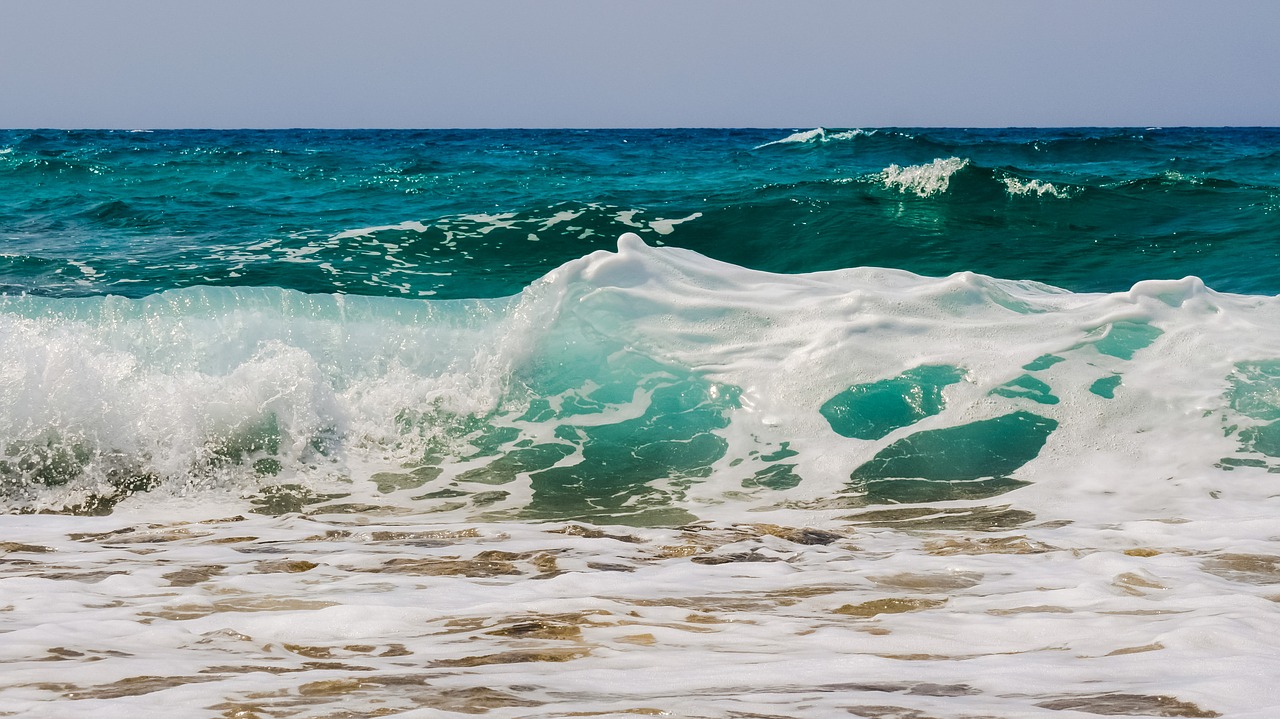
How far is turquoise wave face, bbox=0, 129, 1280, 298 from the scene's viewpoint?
1152 centimetres

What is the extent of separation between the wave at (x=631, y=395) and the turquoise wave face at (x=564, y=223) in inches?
127

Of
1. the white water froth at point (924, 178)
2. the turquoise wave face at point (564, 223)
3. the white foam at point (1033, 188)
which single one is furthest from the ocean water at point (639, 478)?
the white water froth at point (924, 178)

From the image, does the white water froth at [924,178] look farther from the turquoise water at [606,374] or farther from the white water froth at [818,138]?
the white water froth at [818,138]

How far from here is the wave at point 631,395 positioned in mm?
5695

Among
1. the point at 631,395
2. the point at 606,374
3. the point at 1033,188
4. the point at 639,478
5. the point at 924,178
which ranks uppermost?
the point at 924,178

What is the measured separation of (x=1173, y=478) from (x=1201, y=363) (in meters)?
1.82

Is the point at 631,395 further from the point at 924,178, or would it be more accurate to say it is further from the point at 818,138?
the point at 818,138

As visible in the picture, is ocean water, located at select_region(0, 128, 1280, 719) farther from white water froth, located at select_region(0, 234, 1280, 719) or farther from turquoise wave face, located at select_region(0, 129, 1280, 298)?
turquoise wave face, located at select_region(0, 129, 1280, 298)

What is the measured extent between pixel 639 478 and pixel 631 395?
126 centimetres

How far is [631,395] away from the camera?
715 cm

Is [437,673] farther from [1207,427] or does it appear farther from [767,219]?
[767,219]

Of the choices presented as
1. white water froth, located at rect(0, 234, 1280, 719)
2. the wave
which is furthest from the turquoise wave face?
the wave

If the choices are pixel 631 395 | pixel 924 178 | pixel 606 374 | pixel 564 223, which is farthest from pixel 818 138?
pixel 631 395

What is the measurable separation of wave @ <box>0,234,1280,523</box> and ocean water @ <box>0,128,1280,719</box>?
30 mm
